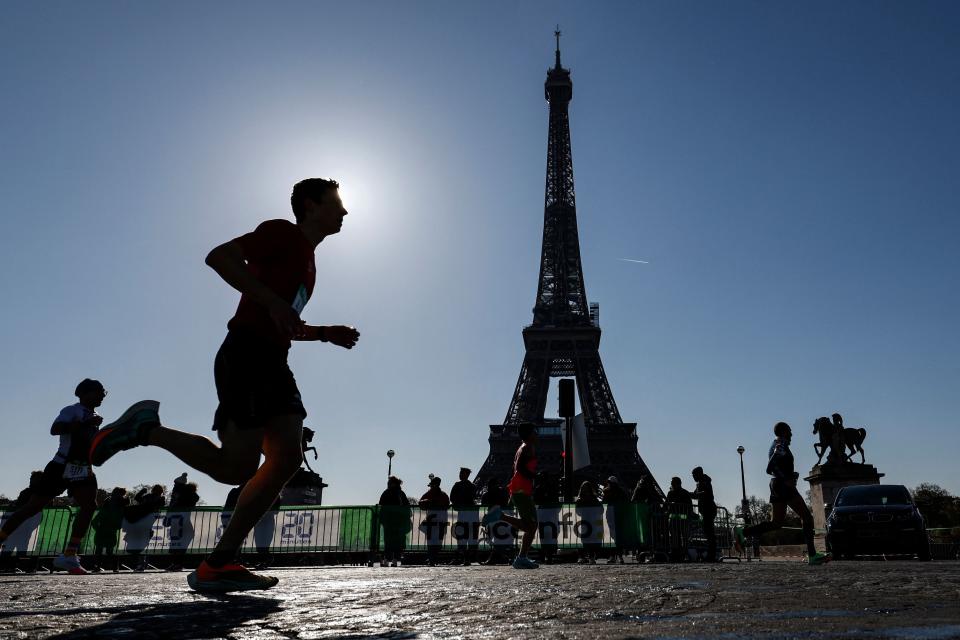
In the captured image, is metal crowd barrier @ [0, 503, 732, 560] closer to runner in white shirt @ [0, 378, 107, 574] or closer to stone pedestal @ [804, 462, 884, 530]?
runner in white shirt @ [0, 378, 107, 574]

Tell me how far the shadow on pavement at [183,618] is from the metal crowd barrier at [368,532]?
33.6 feet

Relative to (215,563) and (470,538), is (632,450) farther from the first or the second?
(215,563)

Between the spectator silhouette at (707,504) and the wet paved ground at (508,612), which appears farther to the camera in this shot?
the spectator silhouette at (707,504)

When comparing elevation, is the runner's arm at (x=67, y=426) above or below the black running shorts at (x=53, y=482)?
above

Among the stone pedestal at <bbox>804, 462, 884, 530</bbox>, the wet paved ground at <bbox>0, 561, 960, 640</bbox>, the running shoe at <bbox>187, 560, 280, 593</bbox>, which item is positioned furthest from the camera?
the stone pedestal at <bbox>804, 462, 884, 530</bbox>

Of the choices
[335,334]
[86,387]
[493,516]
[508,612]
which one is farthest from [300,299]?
[493,516]

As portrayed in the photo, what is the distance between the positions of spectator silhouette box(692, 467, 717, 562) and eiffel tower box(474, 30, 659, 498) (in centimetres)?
2867

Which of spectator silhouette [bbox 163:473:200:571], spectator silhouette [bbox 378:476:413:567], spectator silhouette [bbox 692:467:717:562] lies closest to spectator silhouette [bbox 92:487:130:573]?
spectator silhouette [bbox 163:473:200:571]

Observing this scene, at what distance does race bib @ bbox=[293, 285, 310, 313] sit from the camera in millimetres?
3652

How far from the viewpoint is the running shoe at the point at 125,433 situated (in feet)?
11.6

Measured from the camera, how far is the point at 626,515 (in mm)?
12617

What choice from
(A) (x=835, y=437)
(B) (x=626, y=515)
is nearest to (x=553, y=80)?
(A) (x=835, y=437)

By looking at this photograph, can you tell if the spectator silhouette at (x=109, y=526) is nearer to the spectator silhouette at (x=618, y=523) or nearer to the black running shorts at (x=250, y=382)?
the spectator silhouette at (x=618, y=523)

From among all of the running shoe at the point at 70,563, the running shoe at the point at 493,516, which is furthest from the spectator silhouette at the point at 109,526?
the running shoe at the point at 493,516
